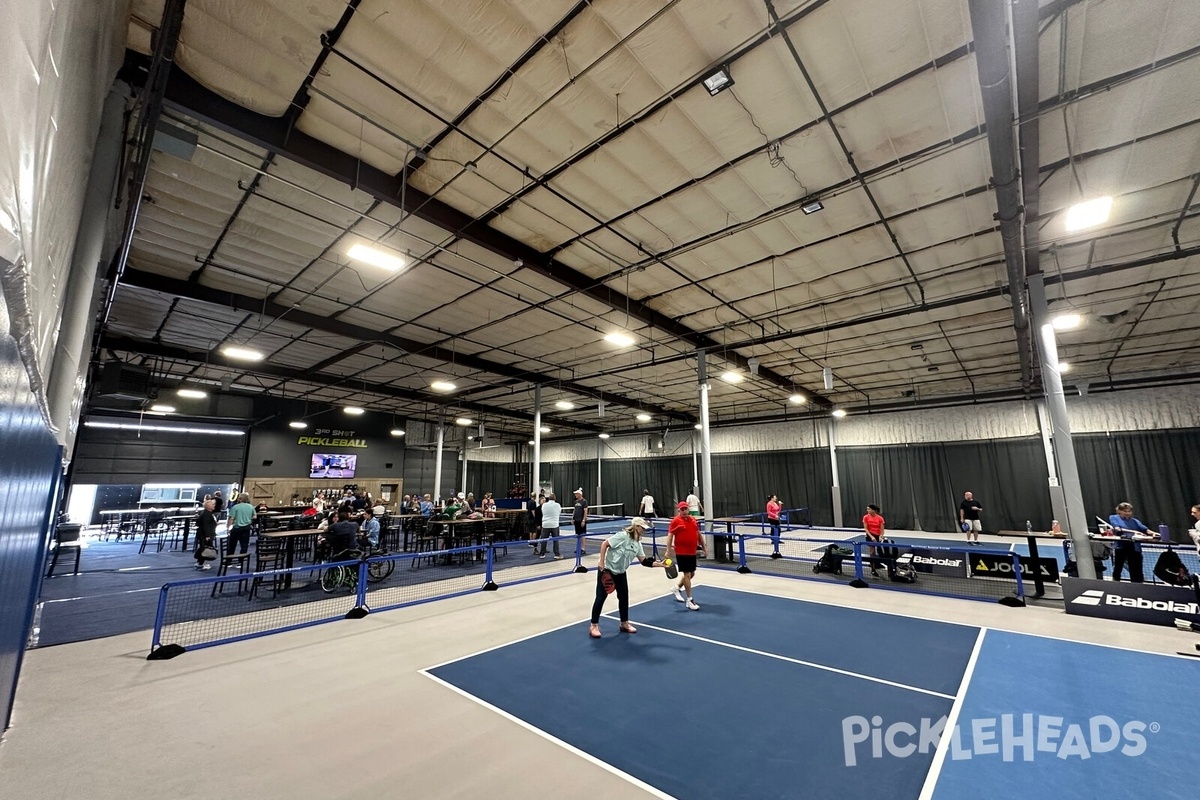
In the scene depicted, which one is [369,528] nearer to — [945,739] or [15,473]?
[15,473]

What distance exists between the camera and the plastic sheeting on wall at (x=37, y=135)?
0.93 metres

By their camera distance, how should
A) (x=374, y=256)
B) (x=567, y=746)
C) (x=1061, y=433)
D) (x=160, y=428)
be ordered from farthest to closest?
(x=160, y=428) → (x=1061, y=433) → (x=374, y=256) → (x=567, y=746)

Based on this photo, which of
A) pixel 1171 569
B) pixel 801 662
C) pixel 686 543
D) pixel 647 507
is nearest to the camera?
pixel 801 662

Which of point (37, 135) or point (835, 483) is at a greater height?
point (37, 135)

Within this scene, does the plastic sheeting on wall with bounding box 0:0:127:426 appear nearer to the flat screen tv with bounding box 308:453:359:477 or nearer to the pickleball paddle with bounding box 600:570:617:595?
the pickleball paddle with bounding box 600:570:617:595

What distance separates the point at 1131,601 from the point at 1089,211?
5.27 m

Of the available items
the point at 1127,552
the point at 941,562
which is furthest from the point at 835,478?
the point at 1127,552

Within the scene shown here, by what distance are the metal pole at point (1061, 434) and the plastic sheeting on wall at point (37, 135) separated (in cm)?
1084

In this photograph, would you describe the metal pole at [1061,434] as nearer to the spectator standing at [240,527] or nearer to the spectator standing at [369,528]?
the spectator standing at [369,528]

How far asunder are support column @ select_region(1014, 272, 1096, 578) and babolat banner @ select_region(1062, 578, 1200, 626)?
81cm

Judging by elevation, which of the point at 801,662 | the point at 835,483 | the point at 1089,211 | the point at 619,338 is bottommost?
the point at 801,662

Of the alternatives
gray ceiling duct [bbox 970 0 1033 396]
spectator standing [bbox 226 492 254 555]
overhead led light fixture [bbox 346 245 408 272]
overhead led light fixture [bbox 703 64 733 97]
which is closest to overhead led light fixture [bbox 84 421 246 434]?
spectator standing [bbox 226 492 254 555]

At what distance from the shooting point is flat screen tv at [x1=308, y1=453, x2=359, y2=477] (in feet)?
67.8

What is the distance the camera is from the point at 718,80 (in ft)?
15.4
